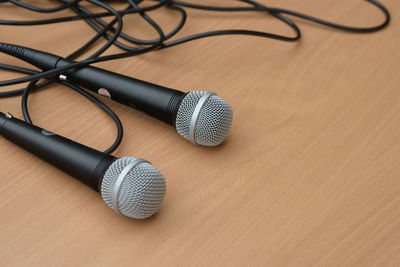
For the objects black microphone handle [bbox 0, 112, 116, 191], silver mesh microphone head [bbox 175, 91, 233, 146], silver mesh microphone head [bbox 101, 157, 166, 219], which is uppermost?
silver mesh microphone head [bbox 175, 91, 233, 146]

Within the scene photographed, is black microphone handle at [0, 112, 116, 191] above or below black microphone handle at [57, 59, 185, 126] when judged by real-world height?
below

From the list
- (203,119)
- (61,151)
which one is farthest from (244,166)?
(61,151)

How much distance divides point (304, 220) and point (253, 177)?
2.5 inches

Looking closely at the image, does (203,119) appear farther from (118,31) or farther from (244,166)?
(118,31)

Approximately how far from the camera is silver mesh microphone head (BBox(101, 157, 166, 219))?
0.32 m

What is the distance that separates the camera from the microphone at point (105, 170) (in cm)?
33

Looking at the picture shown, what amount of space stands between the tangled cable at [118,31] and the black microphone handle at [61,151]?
0.02 m

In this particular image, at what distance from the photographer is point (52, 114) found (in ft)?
1.47

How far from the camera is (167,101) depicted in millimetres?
409

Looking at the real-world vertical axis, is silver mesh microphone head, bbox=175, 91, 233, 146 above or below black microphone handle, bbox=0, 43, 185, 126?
above

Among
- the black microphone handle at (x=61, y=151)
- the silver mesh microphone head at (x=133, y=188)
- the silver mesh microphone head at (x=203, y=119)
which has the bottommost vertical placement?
the black microphone handle at (x=61, y=151)

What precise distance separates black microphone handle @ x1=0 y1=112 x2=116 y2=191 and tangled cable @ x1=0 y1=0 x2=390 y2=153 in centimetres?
2

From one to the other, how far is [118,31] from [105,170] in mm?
229

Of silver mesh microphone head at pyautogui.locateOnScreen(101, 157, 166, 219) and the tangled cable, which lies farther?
the tangled cable
